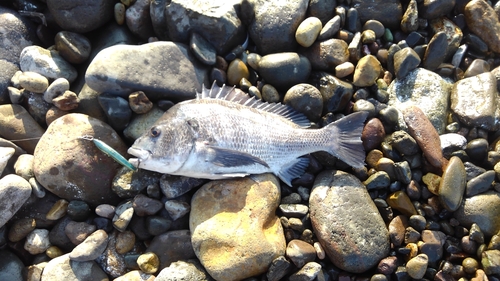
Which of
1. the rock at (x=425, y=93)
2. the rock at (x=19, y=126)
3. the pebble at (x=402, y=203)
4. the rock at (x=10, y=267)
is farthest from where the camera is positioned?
the rock at (x=425, y=93)

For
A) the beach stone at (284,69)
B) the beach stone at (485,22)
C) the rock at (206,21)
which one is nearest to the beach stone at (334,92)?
the beach stone at (284,69)

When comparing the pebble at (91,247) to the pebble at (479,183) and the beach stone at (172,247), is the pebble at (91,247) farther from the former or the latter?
the pebble at (479,183)

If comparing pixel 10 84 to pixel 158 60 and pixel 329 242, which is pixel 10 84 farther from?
pixel 329 242

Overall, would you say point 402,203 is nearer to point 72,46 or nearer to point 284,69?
point 284,69

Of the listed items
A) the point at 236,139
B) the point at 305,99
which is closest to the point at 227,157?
the point at 236,139

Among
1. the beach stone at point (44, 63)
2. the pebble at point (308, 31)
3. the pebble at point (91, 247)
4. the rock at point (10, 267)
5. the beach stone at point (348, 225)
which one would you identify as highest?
the pebble at point (308, 31)

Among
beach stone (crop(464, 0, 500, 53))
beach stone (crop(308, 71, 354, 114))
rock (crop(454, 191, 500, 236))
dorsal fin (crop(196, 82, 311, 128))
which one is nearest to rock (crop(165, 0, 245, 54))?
dorsal fin (crop(196, 82, 311, 128))
